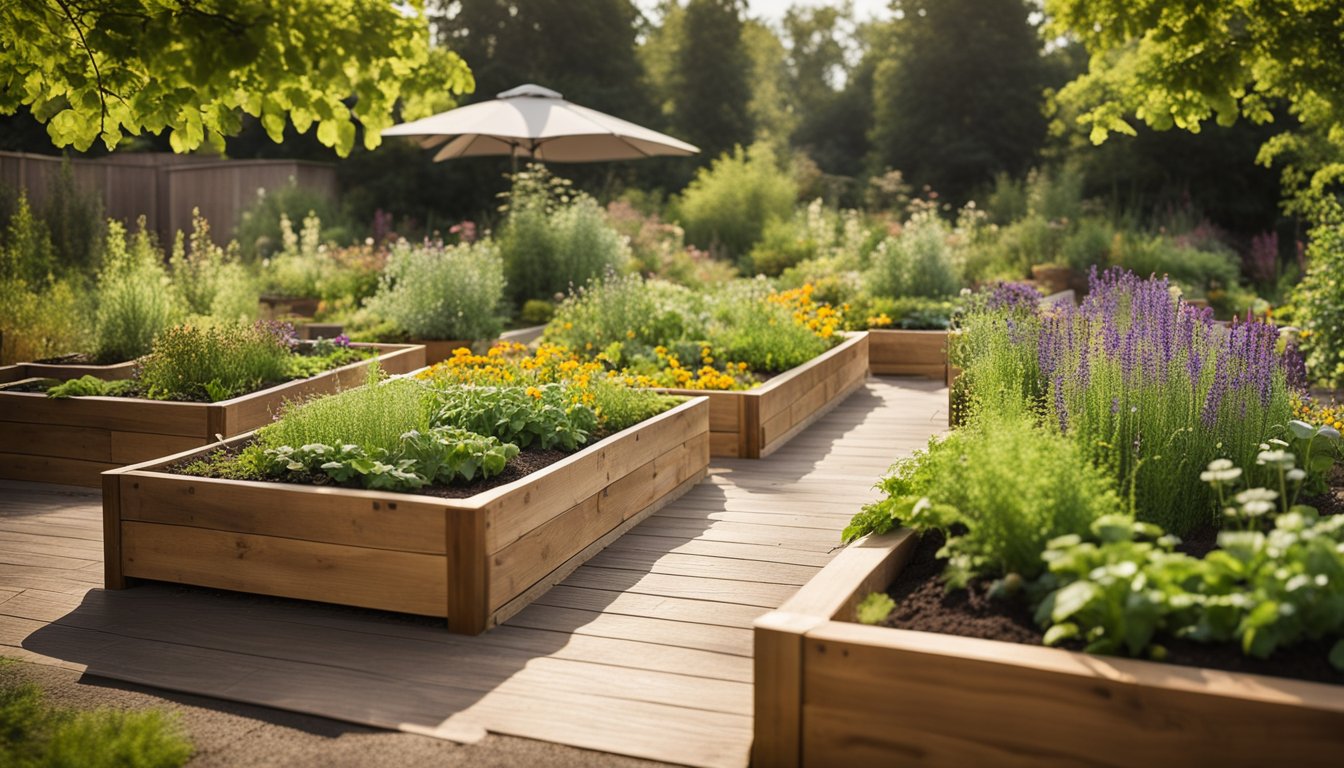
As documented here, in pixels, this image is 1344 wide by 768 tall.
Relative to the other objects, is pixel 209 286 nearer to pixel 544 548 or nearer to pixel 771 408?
pixel 771 408

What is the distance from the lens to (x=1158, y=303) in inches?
167

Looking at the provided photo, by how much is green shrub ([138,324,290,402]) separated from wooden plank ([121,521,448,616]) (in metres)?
1.87

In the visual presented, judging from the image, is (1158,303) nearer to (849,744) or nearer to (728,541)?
(728,541)

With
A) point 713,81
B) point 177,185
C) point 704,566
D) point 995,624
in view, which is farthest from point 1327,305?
point 713,81

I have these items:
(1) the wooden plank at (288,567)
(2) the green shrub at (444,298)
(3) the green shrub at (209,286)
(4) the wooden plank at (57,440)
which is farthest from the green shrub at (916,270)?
(1) the wooden plank at (288,567)

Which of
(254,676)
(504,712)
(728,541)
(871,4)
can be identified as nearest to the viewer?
(504,712)

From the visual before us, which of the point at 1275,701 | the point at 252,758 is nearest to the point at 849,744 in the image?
the point at 1275,701

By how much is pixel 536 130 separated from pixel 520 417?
20.8 ft

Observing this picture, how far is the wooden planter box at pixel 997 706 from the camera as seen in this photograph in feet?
7.22

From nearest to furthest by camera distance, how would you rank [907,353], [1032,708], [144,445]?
[1032,708] → [144,445] → [907,353]

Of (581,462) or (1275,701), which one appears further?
(581,462)

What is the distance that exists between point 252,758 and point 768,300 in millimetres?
6075

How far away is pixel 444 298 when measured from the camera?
8711mm

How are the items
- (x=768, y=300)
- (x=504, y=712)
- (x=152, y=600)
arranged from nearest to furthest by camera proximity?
(x=504, y=712)
(x=152, y=600)
(x=768, y=300)
